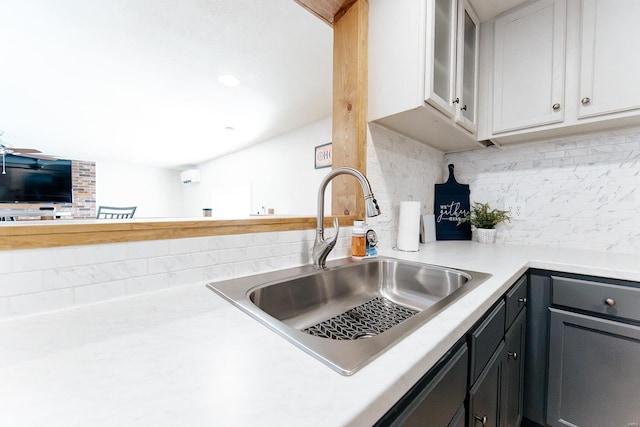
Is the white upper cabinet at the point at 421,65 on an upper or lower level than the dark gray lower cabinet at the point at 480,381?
upper


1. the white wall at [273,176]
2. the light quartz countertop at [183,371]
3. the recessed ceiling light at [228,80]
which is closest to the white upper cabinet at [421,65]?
the light quartz countertop at [183,371]

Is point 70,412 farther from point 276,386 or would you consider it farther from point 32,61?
point 32,61

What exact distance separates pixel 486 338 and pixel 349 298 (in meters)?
0.43

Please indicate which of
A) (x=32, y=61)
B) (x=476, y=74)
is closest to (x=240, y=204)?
(x=32, y=61)

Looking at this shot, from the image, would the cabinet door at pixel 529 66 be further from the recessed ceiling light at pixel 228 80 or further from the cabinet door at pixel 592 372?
the recessed ceiling light at pixel 228 80

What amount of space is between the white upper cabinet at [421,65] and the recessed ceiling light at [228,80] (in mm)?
1621

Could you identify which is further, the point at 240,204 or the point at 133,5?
the point at 240,204

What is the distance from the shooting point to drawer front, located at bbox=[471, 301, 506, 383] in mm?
624

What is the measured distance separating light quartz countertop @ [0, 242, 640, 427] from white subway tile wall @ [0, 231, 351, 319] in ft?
0.12

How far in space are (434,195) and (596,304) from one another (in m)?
0.98

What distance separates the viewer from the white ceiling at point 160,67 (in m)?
1.65

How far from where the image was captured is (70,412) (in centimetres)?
28

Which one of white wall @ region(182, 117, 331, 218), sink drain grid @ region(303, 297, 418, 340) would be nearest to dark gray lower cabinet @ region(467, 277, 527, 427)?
sink drain grid @ region(303, 297, 418, 340)

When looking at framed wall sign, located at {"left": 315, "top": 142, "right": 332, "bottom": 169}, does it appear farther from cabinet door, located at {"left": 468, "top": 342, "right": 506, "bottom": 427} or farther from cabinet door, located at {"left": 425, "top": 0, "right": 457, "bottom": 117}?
cabinet door, located at {"left": 468, "top": 342, "right": 506, "bottom": 427}
